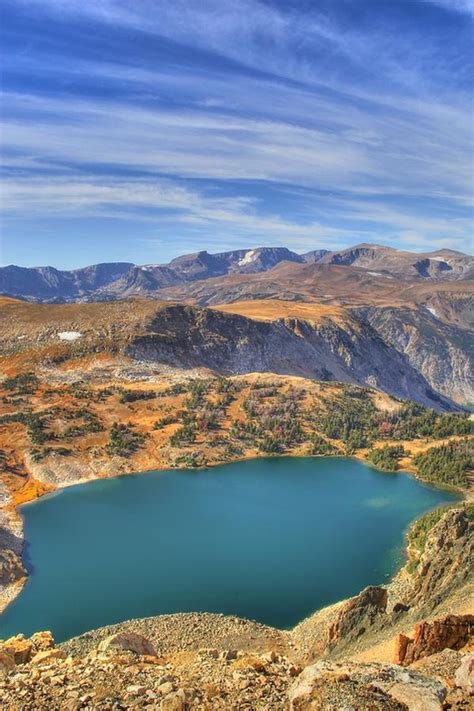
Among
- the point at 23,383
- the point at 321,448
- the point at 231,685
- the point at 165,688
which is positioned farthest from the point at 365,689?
the point at 23,383

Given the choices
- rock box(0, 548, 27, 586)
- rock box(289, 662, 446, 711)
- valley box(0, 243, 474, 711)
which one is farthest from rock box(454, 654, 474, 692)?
rock box(0, 548, 27, 586)

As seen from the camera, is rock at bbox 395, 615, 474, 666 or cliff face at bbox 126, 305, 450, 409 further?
cliff face at bbox 126, 305, 450, 409

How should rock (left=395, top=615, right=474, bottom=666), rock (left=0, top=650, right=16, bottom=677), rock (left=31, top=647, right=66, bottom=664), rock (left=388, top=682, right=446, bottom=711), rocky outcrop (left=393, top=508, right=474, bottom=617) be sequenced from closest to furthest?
rock (left=388, top=682, right=446, bottom=711) < rock (left=0, top=650, right=16, bottom=677) < rock (left=395, top=615, right=474, bottom=666) < rock (left=31, top=647, right=66, bottom=664) < rocky outcrop (left=393, top=508, right=474, bottom=617)

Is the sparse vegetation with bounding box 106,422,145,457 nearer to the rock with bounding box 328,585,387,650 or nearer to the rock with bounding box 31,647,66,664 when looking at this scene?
the rock with bounding box 328,585,387,650

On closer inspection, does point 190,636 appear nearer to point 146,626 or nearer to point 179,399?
point 146,626

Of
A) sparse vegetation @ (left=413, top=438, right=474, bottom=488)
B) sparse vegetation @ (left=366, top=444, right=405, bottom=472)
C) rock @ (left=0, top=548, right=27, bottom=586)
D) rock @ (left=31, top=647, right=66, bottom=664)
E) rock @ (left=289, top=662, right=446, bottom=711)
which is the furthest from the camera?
sparse vegetation @ (left=366, top=444, right=405, bottom=472)

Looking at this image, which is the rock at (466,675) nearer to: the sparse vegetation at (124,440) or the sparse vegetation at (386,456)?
the sparse vegetation at (386,456)

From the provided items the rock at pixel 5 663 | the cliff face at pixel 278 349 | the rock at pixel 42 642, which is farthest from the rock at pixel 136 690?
the cliff face at pixel 278 349

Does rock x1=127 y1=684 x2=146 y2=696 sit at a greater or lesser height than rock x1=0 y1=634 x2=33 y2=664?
greater
